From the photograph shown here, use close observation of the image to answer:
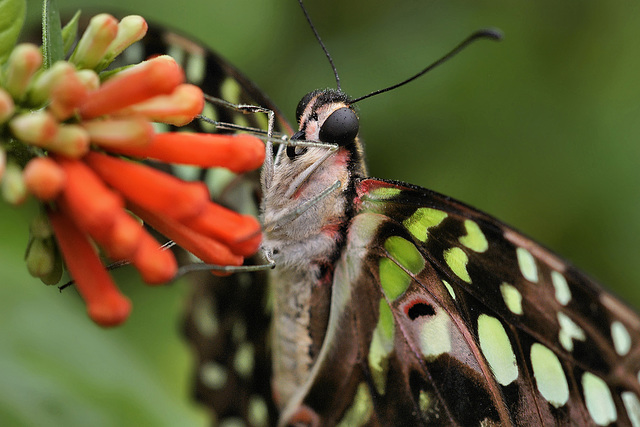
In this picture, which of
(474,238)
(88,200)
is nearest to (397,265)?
(474,238)

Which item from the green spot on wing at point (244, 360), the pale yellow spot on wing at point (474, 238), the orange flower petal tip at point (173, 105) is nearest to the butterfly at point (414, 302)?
the pale yellow spot on wing at point (474, 238)

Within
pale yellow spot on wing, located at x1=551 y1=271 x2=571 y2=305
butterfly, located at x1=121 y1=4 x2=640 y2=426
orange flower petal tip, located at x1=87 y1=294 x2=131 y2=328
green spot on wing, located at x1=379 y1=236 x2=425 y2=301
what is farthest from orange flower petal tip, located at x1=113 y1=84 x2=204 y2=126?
pale yellow spot on wing, located at x1=551 y1=271 x2=571 y2=305

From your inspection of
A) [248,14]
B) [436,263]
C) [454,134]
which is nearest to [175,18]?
[248,14]

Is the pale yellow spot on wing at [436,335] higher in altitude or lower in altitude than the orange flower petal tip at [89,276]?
lower

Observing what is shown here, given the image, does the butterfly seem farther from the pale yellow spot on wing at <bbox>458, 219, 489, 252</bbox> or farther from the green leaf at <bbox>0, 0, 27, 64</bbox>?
the green leaf at <bbox>0, 0, 27, 64</bbox>

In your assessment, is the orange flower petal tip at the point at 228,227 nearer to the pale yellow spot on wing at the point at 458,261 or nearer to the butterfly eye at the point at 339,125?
the butterfly eye at the point at 339,125

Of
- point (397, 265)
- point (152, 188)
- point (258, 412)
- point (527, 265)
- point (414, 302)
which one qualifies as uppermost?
point (152, 188)

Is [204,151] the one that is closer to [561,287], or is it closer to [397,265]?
[397,265]
